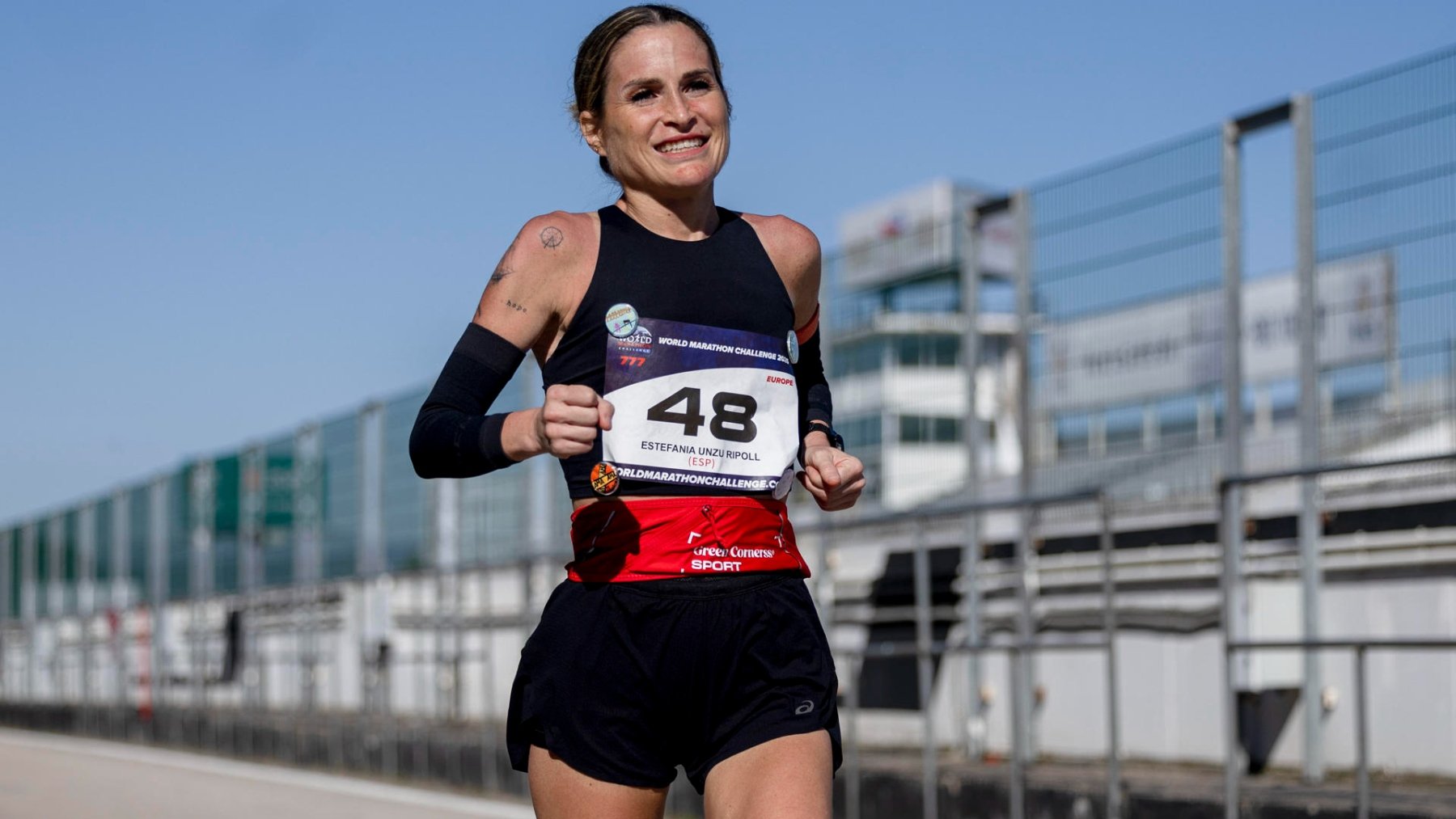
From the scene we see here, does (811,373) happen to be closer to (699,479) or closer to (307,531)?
(699,479)

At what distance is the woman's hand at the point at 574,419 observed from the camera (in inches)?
119

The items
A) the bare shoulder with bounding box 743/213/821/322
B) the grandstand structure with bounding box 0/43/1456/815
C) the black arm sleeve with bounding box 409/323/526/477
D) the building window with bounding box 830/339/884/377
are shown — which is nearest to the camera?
the black arm sleeve with bounding box 409/323/526/477

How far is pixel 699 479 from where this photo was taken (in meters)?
3.40

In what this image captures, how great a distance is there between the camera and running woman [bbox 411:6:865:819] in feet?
10.9

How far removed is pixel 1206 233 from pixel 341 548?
14.6 meters

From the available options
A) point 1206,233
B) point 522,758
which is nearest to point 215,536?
point 1206,233

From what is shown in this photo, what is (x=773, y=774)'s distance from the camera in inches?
129

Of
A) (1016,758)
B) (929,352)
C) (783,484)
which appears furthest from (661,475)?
(929,352)

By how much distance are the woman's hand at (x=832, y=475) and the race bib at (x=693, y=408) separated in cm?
6

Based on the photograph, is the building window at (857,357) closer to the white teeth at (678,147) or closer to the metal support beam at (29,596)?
the white teeth at (678,147)

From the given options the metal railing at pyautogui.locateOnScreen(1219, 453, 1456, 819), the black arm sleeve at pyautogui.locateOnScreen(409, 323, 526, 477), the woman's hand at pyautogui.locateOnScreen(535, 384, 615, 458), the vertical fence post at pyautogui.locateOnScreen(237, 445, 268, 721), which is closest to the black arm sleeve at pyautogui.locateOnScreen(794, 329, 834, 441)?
the black arm sleeve at pyautogui.locateOnScreen(409, 323, 526, 477)

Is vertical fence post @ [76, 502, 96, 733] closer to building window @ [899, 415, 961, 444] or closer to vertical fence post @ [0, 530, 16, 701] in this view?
vertical fence post @ [0, 530, 16, 701]

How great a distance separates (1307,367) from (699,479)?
23.1 ft

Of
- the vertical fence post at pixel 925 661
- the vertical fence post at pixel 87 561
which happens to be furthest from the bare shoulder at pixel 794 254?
the vertical fence post at pixel 87 561
